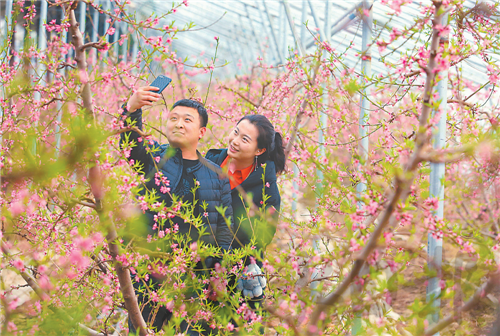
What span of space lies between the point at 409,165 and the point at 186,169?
4.45 feet

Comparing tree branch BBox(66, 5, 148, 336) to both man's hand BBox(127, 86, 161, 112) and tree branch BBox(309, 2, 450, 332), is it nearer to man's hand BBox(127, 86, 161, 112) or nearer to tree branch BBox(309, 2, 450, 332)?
man's hand BBox(127, 86, 161, 112)

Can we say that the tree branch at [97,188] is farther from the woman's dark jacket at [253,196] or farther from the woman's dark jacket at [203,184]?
the woman's dark jacket at [253,196]

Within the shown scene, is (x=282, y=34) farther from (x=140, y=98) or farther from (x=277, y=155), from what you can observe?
(x=140, y=98)

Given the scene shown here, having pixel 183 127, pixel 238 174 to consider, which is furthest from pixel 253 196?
pixel 183 127

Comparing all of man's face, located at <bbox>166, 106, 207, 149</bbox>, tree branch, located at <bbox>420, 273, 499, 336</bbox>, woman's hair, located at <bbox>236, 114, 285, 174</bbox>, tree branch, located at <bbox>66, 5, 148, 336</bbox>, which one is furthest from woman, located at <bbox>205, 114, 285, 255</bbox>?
tree branch, located at <bbox>420, 273, 499, 336</bbox>

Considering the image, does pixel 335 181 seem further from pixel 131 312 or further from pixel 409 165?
pixel 131 312

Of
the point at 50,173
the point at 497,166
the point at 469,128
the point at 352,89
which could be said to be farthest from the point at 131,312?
the point at 497,166

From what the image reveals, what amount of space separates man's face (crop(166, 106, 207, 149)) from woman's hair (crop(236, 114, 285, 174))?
12.9 inches

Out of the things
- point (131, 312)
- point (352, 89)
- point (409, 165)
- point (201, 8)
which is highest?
point (201, 8)

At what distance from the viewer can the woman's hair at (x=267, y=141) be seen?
7.61 ft

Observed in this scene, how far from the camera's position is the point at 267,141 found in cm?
233

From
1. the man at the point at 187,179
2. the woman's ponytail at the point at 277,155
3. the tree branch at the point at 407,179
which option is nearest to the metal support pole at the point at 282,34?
the woman's ponytail at the point at 277,155

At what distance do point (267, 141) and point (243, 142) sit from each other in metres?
0.15

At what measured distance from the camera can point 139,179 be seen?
1.58 metres
